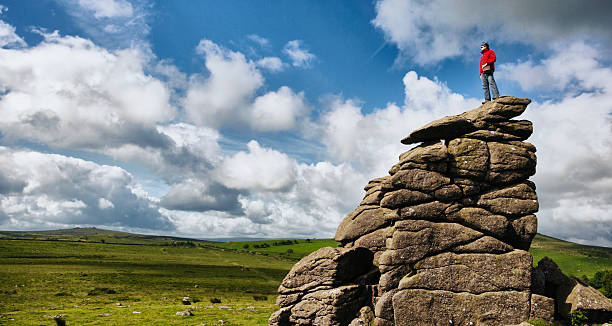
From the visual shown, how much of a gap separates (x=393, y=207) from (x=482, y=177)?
848 cm

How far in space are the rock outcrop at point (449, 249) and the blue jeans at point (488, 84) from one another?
83.9 inches

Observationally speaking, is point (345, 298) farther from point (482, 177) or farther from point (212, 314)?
point (212, 314)

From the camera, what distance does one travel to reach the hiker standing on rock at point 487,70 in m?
32.0

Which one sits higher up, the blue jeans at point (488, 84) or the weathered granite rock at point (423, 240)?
the blue jeans at point (488, 84)

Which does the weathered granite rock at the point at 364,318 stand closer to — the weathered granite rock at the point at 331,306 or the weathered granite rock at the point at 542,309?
the weathered granite rock at the point at 331,306

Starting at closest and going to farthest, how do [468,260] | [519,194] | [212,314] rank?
1. [468,260]
2. [519,194]
3. [212,314]

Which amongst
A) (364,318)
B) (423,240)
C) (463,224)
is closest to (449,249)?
(423,240)

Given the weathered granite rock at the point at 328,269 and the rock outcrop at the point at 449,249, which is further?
the weathered granite rock at the point at 328,269

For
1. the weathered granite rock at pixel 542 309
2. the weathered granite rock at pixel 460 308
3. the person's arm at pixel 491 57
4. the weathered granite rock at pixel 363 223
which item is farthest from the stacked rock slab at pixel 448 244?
the person's arm at pixel 491 57

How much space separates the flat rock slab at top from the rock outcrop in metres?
0.10

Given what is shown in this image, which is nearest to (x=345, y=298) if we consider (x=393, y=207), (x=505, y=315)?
(x=393, y=207)

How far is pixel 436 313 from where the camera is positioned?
83.3 feet

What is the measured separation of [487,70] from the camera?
3241 centimetres

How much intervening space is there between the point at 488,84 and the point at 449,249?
18.3 m
